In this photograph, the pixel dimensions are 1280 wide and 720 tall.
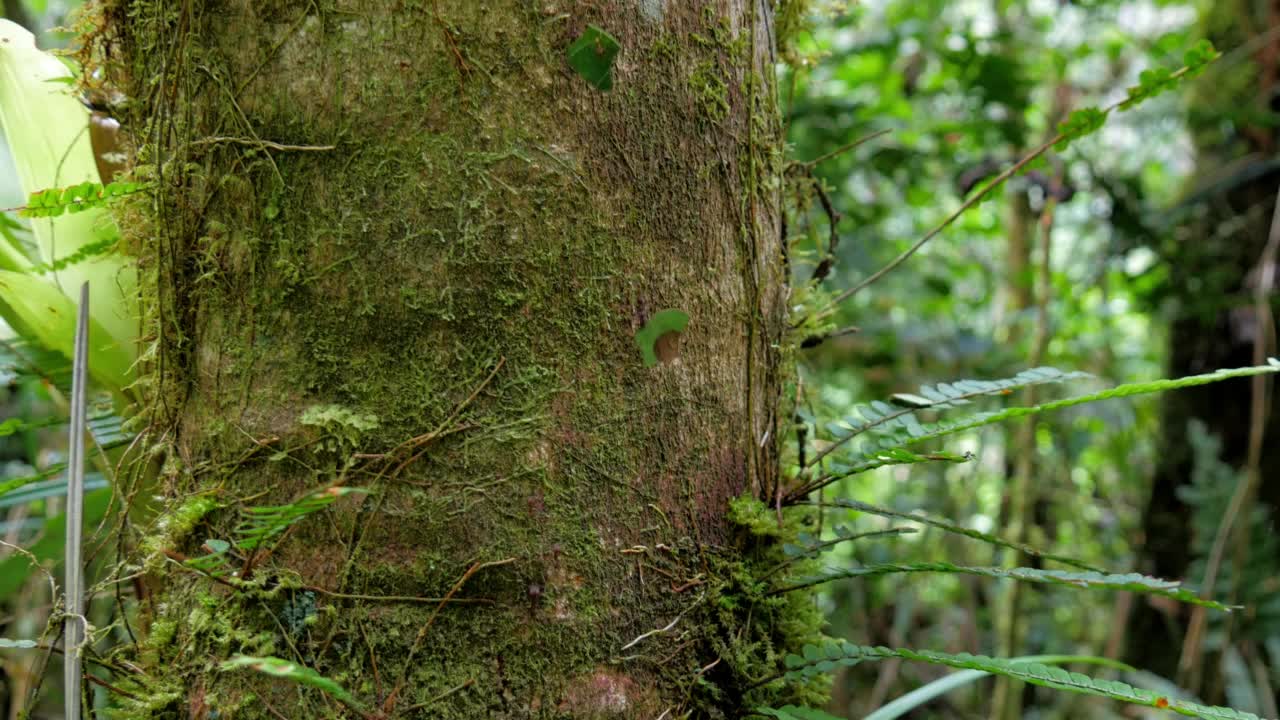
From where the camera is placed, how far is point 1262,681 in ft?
10.4

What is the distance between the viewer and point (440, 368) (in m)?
0.92

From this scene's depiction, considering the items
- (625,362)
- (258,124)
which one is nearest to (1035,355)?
(625,362)

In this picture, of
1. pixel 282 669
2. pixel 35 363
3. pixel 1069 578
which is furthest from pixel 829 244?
pixel 35 363

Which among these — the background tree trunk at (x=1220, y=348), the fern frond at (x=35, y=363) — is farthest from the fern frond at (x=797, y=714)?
the background tree trunk at (x=1220, y=348)

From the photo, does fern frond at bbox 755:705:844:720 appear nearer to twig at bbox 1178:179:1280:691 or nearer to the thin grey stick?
the thin grey stick

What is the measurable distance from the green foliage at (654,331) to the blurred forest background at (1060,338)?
1.50 m

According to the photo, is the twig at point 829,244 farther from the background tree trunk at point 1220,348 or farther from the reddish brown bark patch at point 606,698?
the background tree trunk at point 1220,348

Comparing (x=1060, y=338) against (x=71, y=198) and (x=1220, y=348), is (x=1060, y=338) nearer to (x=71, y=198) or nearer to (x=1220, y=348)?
(x=1220, y=348)

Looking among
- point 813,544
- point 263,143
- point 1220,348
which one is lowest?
point 1220,348

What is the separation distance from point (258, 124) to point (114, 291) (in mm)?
427

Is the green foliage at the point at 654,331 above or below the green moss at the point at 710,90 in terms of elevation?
below

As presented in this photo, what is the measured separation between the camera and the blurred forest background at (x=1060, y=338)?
9.82ft

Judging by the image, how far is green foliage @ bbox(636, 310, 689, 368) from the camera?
97cm

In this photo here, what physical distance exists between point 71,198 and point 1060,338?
411cm
